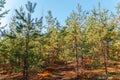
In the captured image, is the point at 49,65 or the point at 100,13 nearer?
the point at 100,13

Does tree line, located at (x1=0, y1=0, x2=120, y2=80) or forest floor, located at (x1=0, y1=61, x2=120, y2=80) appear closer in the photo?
tree line, located at (x1=0, y1=0, x2=120, y2=80)

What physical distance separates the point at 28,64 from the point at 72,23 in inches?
791

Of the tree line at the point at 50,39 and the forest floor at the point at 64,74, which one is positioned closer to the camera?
the tree line at the point at 50,39

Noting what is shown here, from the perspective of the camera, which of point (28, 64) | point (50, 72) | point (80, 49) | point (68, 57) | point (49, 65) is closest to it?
point (28, 64)

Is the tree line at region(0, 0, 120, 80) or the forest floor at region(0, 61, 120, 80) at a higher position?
the tree line at region(0, 0, 120, 80)

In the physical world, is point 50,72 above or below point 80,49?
below

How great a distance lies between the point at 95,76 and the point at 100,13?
43.0 ft

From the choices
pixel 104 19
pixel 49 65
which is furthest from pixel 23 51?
pixel 49 65

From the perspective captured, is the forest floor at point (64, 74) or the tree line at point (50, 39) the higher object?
the tree line at point (50, 39)

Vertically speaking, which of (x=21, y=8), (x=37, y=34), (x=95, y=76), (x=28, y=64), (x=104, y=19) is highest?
(x=21, y=8)

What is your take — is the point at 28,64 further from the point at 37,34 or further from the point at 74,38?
the point at 74,38

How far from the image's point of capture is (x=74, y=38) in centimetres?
5053

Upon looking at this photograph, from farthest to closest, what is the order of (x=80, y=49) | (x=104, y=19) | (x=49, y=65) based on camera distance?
(x=49, y=65) → (x=80, y=49) → (x=104, y=19)

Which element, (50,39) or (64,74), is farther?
(50,39)
